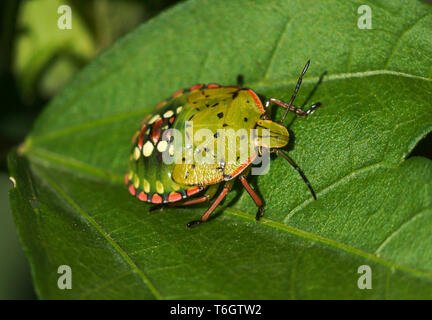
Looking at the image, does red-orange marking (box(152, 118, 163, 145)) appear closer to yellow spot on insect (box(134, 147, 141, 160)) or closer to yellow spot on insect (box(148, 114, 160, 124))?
yellow spot on insect (box(148, 114, 160, 124))

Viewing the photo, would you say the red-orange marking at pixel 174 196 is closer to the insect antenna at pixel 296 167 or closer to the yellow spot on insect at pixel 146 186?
the yellow spot on insect at pixel 146 186

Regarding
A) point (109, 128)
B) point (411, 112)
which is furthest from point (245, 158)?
point (109, 128)

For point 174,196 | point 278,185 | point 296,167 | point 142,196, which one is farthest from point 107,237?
point 296,167

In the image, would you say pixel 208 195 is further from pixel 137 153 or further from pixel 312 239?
pixel 312 239

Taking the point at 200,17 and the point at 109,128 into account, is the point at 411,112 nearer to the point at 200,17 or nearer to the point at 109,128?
the point at 200,17

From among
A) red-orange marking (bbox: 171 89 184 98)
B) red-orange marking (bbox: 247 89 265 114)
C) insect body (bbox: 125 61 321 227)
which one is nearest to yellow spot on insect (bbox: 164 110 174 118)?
insect body (bbox: 125 61 321 227)
